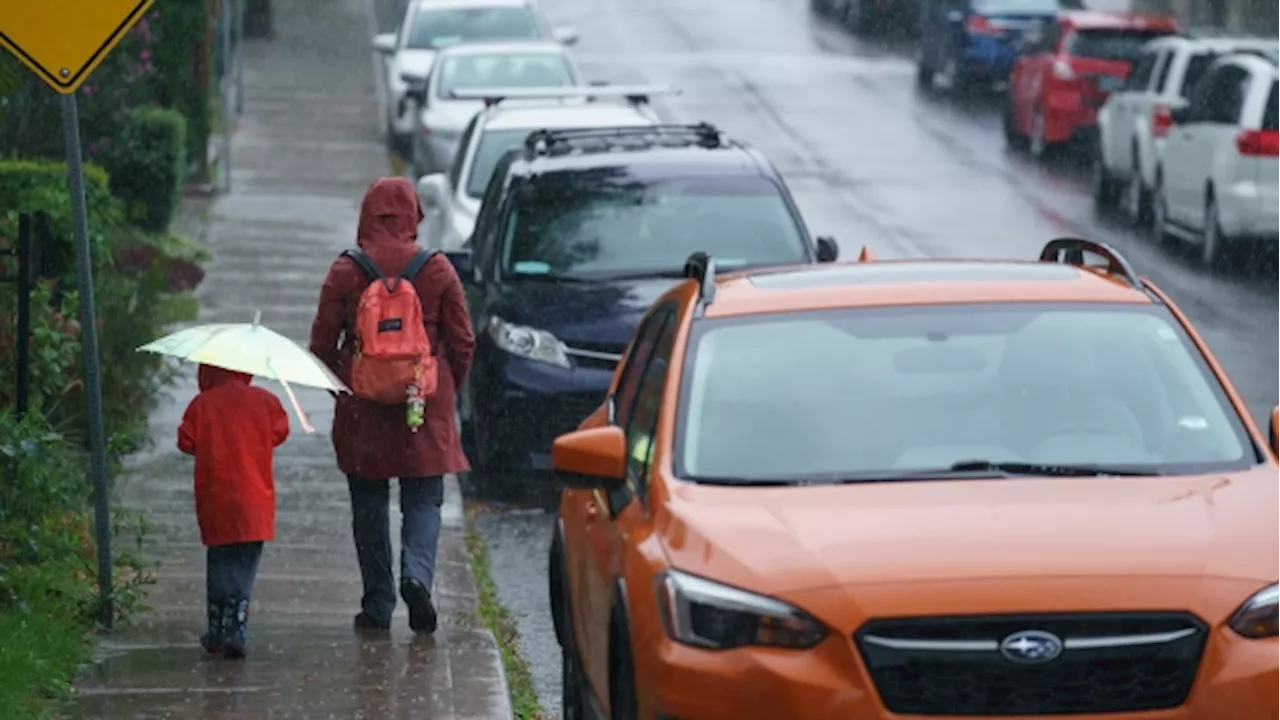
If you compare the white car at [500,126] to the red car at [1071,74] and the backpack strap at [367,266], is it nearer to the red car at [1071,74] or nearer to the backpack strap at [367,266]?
the backpack strap at [367,266]

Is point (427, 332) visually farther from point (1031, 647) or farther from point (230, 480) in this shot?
point (1031, 647)

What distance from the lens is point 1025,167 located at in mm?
29266

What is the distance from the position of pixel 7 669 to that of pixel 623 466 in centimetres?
258

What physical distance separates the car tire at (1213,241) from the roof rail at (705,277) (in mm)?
14749

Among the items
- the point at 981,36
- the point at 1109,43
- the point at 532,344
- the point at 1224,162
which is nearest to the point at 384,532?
the point at 532,344

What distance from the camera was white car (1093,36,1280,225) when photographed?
80.0ft

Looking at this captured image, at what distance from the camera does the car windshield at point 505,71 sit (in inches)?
1018

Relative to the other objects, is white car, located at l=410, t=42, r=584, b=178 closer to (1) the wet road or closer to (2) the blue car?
(1) the wet road

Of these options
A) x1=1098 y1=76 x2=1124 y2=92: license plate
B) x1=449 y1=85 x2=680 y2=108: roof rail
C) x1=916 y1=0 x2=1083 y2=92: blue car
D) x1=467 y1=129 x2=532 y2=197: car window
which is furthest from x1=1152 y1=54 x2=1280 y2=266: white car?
x1=916 y1=0 x2=1083 y2=92: blue car

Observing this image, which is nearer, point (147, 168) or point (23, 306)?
point (23, 306)

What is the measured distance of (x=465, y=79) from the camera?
26.2 meters

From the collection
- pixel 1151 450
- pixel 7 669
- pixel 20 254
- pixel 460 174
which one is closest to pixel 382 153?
pixel 460 174

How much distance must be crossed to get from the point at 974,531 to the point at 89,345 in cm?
433

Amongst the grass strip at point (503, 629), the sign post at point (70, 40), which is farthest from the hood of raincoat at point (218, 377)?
the grass strip at point (503, 629)
